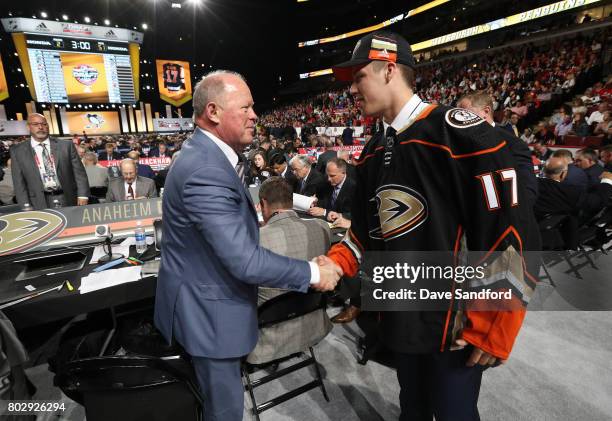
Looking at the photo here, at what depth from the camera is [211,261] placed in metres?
1.45

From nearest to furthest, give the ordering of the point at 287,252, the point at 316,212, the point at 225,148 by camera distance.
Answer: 1. the point at 225,148
2. the point at 287,252
3. the point at 316,212

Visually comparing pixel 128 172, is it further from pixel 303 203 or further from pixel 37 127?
pixel 303 203

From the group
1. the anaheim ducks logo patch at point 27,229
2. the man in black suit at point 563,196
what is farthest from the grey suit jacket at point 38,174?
the man in black suit at point 563,196

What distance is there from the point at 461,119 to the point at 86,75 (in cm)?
2355

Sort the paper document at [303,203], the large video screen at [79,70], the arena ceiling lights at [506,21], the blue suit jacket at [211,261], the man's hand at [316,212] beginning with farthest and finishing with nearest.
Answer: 1. the large video screen at [79,70]
2. the arena ceiling lights at [506,21]
3. the paper document at [303,203]
4. the man's hand at [316,212]
5. the blue suit jacket at [211,261]

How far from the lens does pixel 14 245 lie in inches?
115

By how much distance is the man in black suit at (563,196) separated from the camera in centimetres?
404

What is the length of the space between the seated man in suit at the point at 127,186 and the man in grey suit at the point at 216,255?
3423 millimetres

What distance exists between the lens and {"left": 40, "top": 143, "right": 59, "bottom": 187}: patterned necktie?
4285 mm

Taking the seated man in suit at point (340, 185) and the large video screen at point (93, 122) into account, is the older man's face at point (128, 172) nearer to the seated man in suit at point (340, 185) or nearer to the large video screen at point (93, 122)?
the seated man in suit at point (340, 185)

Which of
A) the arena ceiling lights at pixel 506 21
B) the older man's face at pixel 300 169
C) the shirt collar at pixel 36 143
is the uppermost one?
the arena ceiling lights at pixel 506 21

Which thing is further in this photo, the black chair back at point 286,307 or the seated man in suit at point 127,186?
the seated man in suit at point 127,186

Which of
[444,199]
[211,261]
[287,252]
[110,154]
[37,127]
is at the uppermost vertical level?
[444,199]

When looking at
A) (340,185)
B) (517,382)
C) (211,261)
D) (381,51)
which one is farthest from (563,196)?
(211,261)
